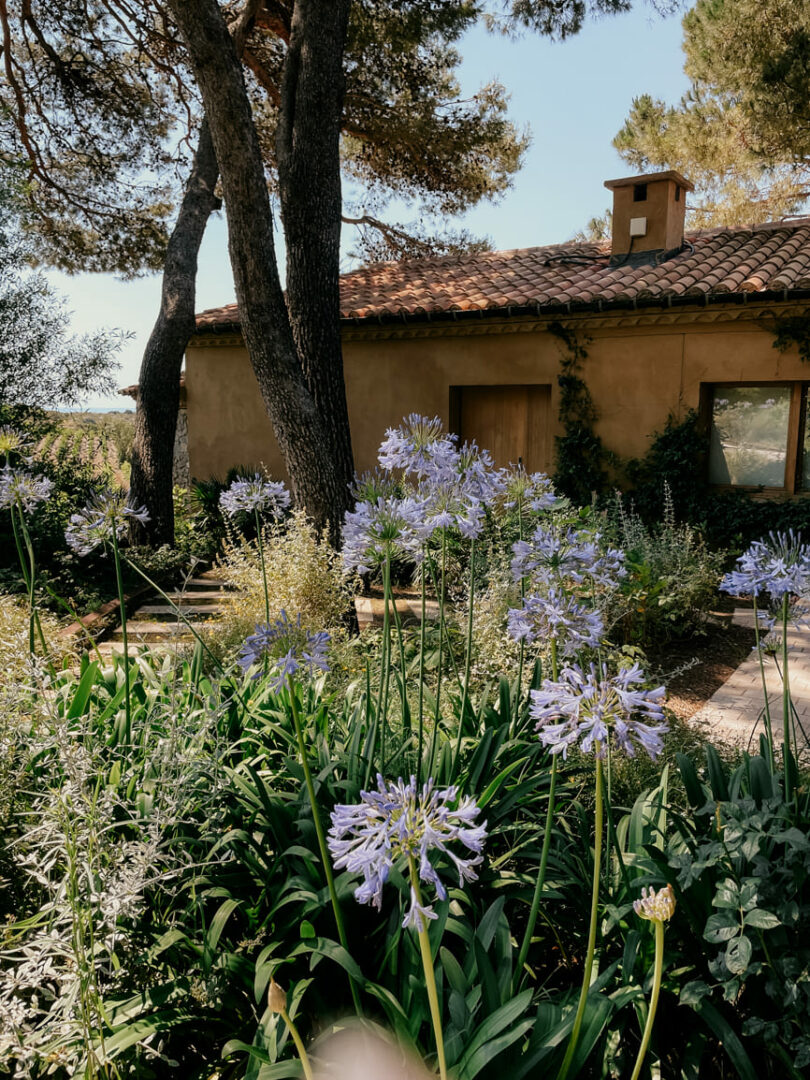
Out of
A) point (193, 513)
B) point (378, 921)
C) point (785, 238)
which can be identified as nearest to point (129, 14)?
point (193, 513)

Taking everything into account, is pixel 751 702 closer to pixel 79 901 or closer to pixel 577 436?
pixel 79 901

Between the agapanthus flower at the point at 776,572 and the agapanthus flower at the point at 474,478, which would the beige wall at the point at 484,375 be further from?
the agapanthus flower at the point at 474,478

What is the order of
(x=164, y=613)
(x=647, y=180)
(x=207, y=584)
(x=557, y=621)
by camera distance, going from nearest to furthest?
(x=557, y=621) < (x=164, y=613) < (x=207, y=584) < (x=647, y=180)

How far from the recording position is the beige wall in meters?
10.1

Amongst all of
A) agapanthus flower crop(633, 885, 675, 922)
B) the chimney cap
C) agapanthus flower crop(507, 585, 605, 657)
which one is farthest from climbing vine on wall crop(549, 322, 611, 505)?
agapanthus flower crop(633, 885, 675, 922)

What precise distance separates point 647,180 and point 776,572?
437 inches

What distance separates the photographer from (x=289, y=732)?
2.79 meters

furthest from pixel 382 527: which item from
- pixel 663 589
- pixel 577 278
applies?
pixel 577 278

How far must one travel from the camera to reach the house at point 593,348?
9.92 m

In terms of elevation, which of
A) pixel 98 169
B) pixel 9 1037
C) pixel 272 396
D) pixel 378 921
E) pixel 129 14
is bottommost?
pixel 378 921

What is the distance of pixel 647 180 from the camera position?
11.4 m

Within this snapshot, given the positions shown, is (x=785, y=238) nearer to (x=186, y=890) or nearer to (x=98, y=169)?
(x=98, y=169)

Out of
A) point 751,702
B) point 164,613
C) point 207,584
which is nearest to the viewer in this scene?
point 751,702

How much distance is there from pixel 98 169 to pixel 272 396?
7428 millimetres
